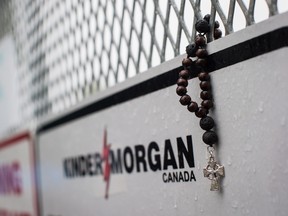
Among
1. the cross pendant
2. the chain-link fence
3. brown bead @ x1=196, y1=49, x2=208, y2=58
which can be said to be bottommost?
the cross pendant

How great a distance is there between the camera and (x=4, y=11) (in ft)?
8.43

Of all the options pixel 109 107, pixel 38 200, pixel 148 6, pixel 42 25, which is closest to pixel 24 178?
pixel 38 200

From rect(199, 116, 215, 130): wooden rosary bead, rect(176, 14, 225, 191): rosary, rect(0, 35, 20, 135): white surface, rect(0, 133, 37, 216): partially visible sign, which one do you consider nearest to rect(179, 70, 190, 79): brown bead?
rect(176, 14, 225, 191): rosary

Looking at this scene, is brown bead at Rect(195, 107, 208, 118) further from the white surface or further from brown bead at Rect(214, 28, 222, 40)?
the white surface

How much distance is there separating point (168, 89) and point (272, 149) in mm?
343

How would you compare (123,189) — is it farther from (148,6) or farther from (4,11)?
(4,11)

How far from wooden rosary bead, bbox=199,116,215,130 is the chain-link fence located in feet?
0.56

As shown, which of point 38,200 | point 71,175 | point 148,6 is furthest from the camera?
point 38,200

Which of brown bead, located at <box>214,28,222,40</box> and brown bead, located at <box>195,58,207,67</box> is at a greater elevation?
brown bead, located at <box>214,28,222,40</box>

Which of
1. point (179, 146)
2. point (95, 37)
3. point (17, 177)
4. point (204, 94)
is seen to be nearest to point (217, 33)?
point (204, 94)

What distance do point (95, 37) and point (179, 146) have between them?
2.06ft

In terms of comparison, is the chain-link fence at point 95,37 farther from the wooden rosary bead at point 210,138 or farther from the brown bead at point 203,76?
the wooden rosary bead at point 210,138

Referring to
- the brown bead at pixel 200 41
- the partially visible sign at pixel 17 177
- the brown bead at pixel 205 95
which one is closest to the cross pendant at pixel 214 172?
the brown bead at pixel 205 95

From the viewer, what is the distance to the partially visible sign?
6.91ft
